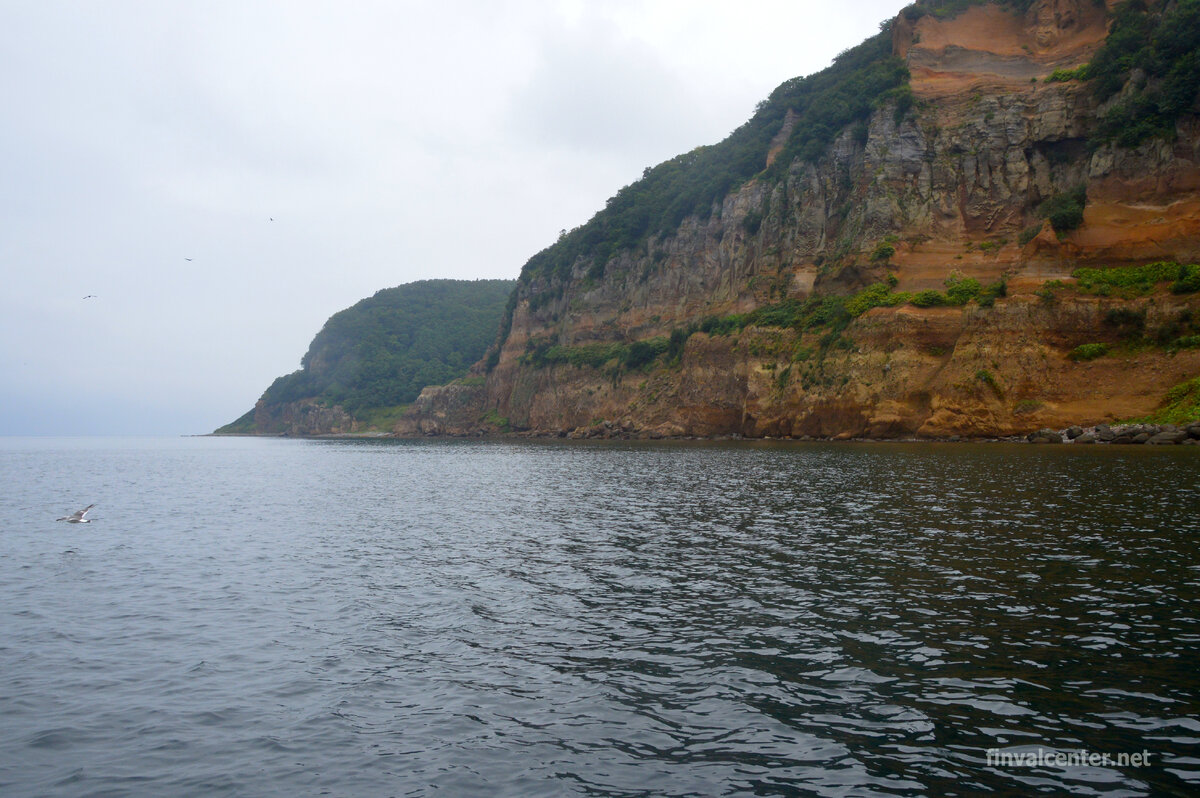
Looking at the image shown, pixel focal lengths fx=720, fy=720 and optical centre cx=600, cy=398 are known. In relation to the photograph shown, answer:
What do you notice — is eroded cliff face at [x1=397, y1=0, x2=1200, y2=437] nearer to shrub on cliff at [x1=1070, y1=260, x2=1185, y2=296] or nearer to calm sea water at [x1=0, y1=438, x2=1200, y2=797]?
shrub on cliff at [x1=1070, y1=260, x2=1185, y2=296]

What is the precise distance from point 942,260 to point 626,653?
251ft

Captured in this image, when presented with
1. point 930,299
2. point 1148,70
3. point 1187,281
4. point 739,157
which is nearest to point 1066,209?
point 930,299

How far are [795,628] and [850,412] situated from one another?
6217 centimetres

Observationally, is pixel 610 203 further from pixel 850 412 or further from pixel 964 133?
pixel 850 412

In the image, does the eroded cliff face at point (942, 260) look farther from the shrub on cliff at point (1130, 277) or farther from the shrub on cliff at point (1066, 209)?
the shrub on cliff at point (1130, 277)

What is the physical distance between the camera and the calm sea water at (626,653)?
9008 mm

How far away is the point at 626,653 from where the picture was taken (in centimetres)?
1314

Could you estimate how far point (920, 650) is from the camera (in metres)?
12.4

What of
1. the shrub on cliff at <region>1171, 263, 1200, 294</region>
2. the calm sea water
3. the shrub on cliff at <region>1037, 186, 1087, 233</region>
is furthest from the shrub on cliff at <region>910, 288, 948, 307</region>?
the calm sea water

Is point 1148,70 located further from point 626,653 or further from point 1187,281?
point 626,653

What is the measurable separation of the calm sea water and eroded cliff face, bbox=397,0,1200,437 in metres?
35.3

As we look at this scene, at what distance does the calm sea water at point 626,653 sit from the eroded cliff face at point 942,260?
35.3m

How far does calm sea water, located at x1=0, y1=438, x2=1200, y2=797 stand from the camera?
29.6 feet

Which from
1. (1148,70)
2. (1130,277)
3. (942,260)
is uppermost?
(1148,70)
